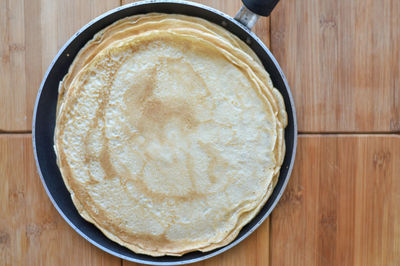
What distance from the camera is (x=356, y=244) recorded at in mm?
787

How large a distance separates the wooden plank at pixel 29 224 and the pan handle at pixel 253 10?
1.79 ft

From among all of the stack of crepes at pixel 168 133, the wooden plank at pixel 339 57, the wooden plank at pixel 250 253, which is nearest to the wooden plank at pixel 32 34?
the stack of crepes at pixel 168 133

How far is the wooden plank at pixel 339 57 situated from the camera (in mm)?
764

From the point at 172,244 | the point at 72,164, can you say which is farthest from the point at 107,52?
the point at 172,244

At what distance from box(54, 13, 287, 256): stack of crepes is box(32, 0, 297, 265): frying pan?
0.02m

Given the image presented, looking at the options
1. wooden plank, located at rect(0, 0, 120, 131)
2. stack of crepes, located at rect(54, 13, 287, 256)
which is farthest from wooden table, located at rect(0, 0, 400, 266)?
stack of crepes, located at rect(54, 13, 287, 256)

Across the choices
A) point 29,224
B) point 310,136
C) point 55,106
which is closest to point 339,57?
point 310,136

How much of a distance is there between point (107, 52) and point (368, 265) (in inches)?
29.8

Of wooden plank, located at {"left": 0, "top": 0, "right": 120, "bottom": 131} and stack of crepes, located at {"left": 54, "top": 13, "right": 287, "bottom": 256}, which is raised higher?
wooden plank, located at {"left": 0, "top": 0, "right": 120, "bottom": 131}

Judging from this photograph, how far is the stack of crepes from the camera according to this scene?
68 centimetres

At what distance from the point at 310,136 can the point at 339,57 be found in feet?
0.63

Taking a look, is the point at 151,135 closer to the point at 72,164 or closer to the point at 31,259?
the point at 72,164

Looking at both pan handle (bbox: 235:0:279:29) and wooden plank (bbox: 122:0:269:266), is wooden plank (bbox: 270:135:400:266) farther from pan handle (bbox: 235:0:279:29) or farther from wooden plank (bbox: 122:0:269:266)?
pan handle (bbox: 235:0:279:29)

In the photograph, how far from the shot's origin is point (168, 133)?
0.69 meters
